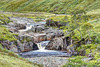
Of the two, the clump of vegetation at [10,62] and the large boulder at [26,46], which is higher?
the clump of vegetation at [10,62]

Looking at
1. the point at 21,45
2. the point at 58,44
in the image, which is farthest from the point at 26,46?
the point at 58,44

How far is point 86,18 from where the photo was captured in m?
133

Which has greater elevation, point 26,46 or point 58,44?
point 26,46

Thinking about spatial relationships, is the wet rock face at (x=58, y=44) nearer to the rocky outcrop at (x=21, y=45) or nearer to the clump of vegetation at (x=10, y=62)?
the rocky outcrop at (x=21, y=45)

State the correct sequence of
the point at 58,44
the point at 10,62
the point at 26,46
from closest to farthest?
1. the point at 10,62
2. the point at 26,46
3. the point at 58,44

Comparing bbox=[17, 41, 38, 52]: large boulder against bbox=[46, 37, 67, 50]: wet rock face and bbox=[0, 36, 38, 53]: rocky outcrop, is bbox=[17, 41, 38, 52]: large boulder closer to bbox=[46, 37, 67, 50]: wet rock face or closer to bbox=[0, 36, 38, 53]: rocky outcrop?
bbox=[0, 36, 38, 53]: rocky outcrop

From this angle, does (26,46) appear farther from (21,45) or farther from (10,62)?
(10,62)

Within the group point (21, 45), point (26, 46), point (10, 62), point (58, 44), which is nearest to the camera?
point (10, 62)

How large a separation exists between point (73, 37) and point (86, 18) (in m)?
51.8

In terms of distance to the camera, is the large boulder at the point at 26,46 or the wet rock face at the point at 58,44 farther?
the wet rock face at the point at 58,44

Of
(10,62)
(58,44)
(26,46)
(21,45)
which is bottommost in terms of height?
(58,44)

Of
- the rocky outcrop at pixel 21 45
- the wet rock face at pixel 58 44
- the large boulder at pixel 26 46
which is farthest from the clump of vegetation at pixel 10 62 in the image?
the wet rock face at pixel 58 44

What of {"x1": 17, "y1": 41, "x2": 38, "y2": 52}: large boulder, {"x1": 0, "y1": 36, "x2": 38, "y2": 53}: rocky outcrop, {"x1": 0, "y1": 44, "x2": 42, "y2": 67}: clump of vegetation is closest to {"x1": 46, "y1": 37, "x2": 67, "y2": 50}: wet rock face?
{"x1": 0, "y1": 36, "x2": 38, "y2": 53}: rocky outcrop

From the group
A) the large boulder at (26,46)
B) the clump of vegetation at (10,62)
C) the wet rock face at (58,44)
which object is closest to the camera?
the clump of vegetation at (10,62)
